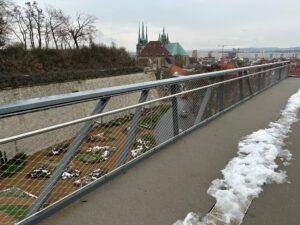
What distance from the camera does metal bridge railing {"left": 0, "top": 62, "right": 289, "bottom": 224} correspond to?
92.5 inches

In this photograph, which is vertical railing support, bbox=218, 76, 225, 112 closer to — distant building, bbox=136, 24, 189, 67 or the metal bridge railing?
the metal bridge railing

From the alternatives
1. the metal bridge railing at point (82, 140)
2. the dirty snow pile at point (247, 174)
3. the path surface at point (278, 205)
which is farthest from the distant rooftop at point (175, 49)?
the path surface at point (278, 205)

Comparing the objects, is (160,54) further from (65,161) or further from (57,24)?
(65,161)

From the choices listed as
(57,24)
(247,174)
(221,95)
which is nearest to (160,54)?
(57,24)

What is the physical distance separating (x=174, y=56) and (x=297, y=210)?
8575cm

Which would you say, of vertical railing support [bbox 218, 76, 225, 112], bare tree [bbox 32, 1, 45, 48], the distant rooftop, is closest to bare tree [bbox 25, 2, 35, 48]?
bare tree [bbox 32, 1, 45, 48]

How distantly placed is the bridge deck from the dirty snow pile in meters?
0.08

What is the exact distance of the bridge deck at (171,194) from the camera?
239 centimetres

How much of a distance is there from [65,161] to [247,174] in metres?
1.86

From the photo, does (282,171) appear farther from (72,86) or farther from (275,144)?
(72,86)

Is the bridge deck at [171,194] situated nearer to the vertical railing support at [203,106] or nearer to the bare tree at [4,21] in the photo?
the vertical railing support at [203,106]

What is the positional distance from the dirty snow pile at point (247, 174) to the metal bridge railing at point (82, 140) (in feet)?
3.20

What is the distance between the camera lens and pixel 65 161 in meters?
2.56

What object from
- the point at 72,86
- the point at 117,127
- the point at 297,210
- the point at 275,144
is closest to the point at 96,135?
the point at 117,127
